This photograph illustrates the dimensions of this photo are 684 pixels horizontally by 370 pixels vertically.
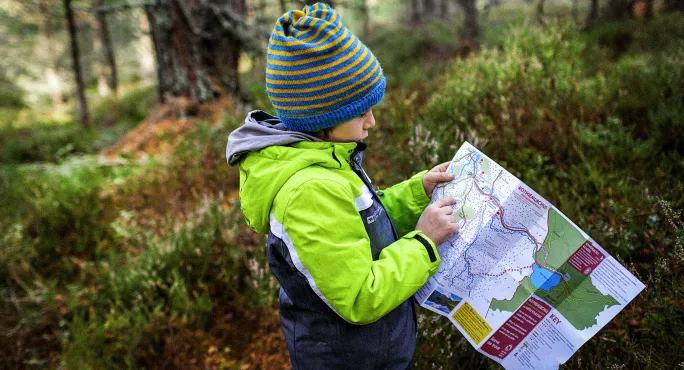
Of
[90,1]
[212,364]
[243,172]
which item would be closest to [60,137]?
[90,1]

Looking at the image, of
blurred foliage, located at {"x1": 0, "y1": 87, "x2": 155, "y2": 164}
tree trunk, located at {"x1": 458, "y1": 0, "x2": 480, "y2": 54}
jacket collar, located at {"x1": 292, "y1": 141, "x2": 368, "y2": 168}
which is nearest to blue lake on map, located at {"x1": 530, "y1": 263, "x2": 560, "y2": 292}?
jacket collar, located at {"x1": 292, "y1": 141, "x2": 368, "y2": 168}

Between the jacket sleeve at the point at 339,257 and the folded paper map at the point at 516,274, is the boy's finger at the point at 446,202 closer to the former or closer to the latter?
the folded paper map at the point at 516,274

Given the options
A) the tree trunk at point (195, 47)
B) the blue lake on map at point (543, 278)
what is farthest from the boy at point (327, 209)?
the tree trunk at point (195, 47)

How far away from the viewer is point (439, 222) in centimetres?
155

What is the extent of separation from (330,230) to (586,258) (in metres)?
0.98

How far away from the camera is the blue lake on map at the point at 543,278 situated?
156 cm

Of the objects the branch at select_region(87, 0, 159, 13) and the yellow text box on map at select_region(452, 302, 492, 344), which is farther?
the branch at select_region(87, 0, 159, 13)

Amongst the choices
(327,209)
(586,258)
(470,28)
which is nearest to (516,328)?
(586,258)

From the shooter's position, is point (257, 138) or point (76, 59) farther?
point (76, 59)

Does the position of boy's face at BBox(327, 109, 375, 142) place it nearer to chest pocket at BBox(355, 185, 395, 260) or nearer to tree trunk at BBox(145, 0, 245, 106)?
chest pocket at BBox(355, 185, 395, 260)

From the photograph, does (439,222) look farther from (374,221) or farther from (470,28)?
(470,28)

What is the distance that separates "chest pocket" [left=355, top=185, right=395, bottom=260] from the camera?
153cm

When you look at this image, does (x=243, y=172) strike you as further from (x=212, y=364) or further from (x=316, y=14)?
(x=212, y=364)

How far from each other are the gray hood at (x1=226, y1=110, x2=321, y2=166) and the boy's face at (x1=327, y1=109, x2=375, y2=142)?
8 cm
